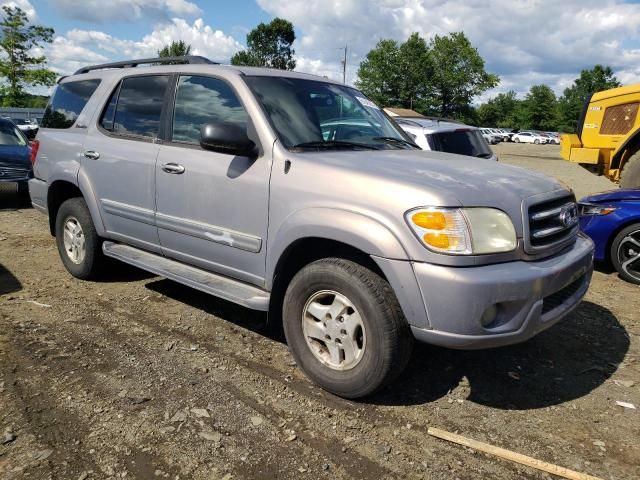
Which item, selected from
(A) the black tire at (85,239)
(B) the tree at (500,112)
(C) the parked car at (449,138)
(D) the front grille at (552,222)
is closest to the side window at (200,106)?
(A) the black tire at (85,239)

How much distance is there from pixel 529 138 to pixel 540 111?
34.9 metres

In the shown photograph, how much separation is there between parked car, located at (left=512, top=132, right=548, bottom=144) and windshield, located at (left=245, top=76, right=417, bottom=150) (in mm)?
61326

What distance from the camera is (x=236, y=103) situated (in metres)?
3.65

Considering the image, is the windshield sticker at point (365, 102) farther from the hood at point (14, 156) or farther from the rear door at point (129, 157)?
the hood at point (14, 156)

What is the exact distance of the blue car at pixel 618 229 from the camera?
558 centimetres

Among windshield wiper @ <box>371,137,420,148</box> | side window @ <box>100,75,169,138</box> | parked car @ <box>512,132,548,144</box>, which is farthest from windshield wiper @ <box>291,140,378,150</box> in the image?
parked car @ <box>512,132,548,144</box>

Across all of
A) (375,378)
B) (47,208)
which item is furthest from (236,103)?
(47,208)

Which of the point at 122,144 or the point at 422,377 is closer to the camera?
the point at 422,377

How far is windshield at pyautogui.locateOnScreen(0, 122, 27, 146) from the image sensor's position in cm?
1012

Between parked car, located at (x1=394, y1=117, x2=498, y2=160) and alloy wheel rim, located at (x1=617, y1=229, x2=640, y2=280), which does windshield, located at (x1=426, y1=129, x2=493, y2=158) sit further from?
alloy wheel rim, located at (x1=617, y1=229, x2=640, y2=280)

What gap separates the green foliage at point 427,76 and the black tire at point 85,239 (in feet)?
255

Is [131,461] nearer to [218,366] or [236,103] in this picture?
[218,366]

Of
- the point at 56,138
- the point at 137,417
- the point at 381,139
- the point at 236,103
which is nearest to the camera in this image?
the point at 137,417

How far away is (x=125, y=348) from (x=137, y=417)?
0.96m
